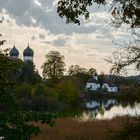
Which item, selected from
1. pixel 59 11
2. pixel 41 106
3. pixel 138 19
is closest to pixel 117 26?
pixel 138 19

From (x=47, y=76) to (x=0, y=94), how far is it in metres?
94.9

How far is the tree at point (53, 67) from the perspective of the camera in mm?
99625

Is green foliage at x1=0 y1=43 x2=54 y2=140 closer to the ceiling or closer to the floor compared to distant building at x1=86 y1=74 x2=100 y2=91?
closer to the floor

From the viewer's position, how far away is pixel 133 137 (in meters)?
11.7

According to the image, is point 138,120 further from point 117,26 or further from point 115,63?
point 117,26

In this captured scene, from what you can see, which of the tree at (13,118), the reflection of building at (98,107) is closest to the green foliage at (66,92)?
the reflection of building at (98,107)

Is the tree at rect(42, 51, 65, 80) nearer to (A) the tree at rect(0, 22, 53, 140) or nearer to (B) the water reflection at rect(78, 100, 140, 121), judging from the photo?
(B) the water reflection at rect(78, 100, 140, 121)

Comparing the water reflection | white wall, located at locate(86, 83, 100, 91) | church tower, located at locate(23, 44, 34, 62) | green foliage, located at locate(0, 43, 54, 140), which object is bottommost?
the water reflection

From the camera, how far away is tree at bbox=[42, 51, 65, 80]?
9962 centimetres

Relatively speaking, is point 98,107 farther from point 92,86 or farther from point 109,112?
point 92,86

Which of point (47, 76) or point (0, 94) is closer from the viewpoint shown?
point (0, 94)

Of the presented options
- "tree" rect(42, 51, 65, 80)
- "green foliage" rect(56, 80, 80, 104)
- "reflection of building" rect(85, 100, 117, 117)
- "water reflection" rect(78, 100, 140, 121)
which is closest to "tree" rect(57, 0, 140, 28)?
"water reflection" rect(78, 100, 140, 121)

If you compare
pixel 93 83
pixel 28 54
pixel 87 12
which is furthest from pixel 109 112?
pixel 28 54

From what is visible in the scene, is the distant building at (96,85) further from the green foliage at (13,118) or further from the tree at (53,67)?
the green foliage at (13,118)
